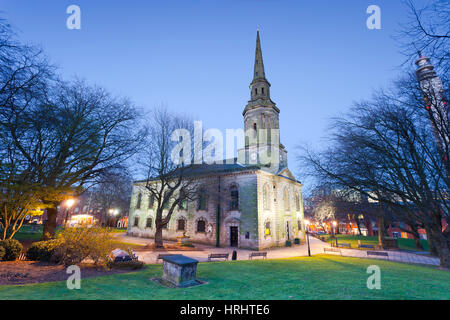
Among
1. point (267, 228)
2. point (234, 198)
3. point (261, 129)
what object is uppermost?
point (261, 129)

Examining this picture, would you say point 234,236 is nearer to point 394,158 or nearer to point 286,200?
point 286,200

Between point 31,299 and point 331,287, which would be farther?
point 331,287

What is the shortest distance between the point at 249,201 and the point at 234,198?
2.47m

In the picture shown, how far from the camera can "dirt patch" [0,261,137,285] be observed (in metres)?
7.77

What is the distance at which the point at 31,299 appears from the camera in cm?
532

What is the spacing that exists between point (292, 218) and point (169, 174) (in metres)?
20.1

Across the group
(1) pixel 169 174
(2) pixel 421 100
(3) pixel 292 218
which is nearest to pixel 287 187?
(3) pixel 292 218

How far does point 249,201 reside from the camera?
79.5 ft

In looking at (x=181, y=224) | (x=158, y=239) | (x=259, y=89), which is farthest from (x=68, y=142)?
(x=259, y=89)

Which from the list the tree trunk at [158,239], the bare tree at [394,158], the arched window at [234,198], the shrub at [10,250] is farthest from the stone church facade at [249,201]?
the shrub at [10,250]

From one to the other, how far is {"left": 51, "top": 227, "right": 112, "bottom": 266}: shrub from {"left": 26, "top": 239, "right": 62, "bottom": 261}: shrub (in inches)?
Result: 33.1

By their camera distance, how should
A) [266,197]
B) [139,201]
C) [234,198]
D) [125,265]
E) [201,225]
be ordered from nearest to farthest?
1. [125,265]
2. [266,197]
3. [234,198]
4. [201,225]
5. [139,201]
